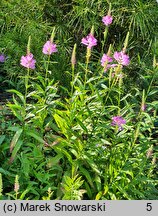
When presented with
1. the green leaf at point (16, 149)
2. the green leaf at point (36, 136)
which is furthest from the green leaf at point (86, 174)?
the green leaf at point (16, 149)

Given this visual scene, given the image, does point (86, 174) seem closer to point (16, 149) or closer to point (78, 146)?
point (78, 146)

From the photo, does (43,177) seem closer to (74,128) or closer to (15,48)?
(74,128)

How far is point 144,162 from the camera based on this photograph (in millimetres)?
3102

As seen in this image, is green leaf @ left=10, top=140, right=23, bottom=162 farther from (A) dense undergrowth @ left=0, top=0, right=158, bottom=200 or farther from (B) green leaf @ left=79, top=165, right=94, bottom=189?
(B) green leaf @ left=79, top=165, right=94, bottom=189

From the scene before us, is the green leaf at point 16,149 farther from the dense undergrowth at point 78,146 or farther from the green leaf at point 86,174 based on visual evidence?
the green leaf at point 86,174

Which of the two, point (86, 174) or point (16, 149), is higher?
point (16, 149)

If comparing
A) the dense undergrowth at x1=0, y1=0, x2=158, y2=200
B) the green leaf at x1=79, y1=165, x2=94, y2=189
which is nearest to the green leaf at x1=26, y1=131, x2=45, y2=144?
the dense undergrowth at x1=0, y1=0, x2=158, y2=200

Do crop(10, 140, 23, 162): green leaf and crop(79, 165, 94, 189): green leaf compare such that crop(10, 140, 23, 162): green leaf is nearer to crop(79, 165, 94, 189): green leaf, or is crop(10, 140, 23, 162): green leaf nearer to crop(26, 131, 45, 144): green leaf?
crop(26, 131, 45, 144): green leaf

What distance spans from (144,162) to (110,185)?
240mm

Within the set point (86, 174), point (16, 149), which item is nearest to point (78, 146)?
point (86, 174)

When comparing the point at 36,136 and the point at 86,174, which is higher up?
the point at 36,136

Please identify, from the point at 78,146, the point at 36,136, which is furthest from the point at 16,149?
the point at 78,146

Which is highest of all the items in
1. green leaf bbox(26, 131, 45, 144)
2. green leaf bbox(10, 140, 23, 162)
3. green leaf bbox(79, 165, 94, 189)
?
green leaf bbox(26, 131, 45, 144)

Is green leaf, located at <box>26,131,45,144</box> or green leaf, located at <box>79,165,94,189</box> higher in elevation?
green leaf, located at <box>26,131,45,144</box>
